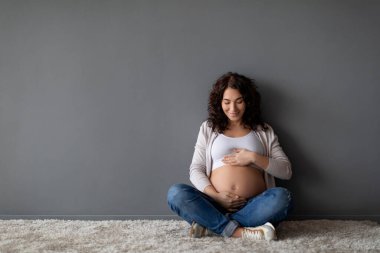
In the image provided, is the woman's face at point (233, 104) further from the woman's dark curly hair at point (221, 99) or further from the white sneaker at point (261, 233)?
the white sneaker at point (261, 233)

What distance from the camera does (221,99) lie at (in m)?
1.97

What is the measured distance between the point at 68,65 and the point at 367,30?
184 centimetres

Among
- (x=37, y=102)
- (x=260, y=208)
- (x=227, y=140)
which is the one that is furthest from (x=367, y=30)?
(x=37, y=102)

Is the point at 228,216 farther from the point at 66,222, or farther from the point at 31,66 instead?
the point at 31,66

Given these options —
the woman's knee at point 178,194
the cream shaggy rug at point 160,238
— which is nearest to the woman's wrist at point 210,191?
the woman's knee at point 178,194

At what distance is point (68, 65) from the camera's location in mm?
2104

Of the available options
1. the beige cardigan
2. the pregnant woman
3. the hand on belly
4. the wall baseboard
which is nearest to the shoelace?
the pregnant woman

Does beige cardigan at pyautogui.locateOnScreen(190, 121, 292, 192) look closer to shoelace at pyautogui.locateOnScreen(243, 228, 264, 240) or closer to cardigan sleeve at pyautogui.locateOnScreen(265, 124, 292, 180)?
cardigan sleeve at pyautogui.locateOnScreen(265, 124, 292, 180)

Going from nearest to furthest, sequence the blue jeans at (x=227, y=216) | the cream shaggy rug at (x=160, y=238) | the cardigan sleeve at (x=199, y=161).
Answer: the cream shaggy rug at (x=160, y=238) → the blue jeans at (x=227, y=216) → the cardigan sleeve at (x=199, y=161)

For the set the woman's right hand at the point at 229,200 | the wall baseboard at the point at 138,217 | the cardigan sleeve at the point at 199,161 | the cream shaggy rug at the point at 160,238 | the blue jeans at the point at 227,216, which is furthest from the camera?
the wall baseboard at the point at 138,217

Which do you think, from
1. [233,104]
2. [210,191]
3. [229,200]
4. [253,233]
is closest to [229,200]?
[229,200]

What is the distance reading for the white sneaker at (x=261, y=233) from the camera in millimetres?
1604

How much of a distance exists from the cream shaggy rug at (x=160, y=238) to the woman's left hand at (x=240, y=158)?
403 mm

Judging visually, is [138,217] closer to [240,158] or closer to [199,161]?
[199,161]
